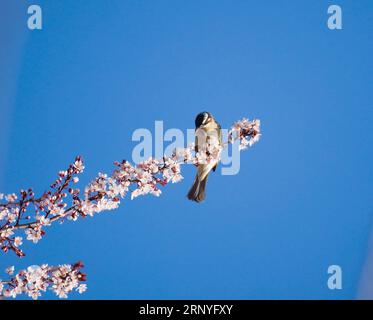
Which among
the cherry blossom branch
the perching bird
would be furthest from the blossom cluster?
the perching bird

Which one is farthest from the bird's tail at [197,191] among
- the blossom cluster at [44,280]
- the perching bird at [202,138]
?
the blossom cluster at [44,280]

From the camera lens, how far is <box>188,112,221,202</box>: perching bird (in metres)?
6.11

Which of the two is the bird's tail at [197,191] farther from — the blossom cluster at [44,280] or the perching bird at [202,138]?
the blossom cluster at [44,280]

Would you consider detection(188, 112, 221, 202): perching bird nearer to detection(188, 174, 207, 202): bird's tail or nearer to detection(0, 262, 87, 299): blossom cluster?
detection(188, 174, 207, 202): bird's tail

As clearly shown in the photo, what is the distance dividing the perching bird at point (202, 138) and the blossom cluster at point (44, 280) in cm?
251

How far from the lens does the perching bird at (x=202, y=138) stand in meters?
6.11

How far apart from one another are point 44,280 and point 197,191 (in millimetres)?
2931

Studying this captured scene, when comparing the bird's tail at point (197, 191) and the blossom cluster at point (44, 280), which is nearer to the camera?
the blossom cluster at point (44, 280)

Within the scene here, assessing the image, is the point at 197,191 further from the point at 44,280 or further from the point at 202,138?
the point at 44,280

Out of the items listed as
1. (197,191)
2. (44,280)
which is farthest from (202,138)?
(44,280)
